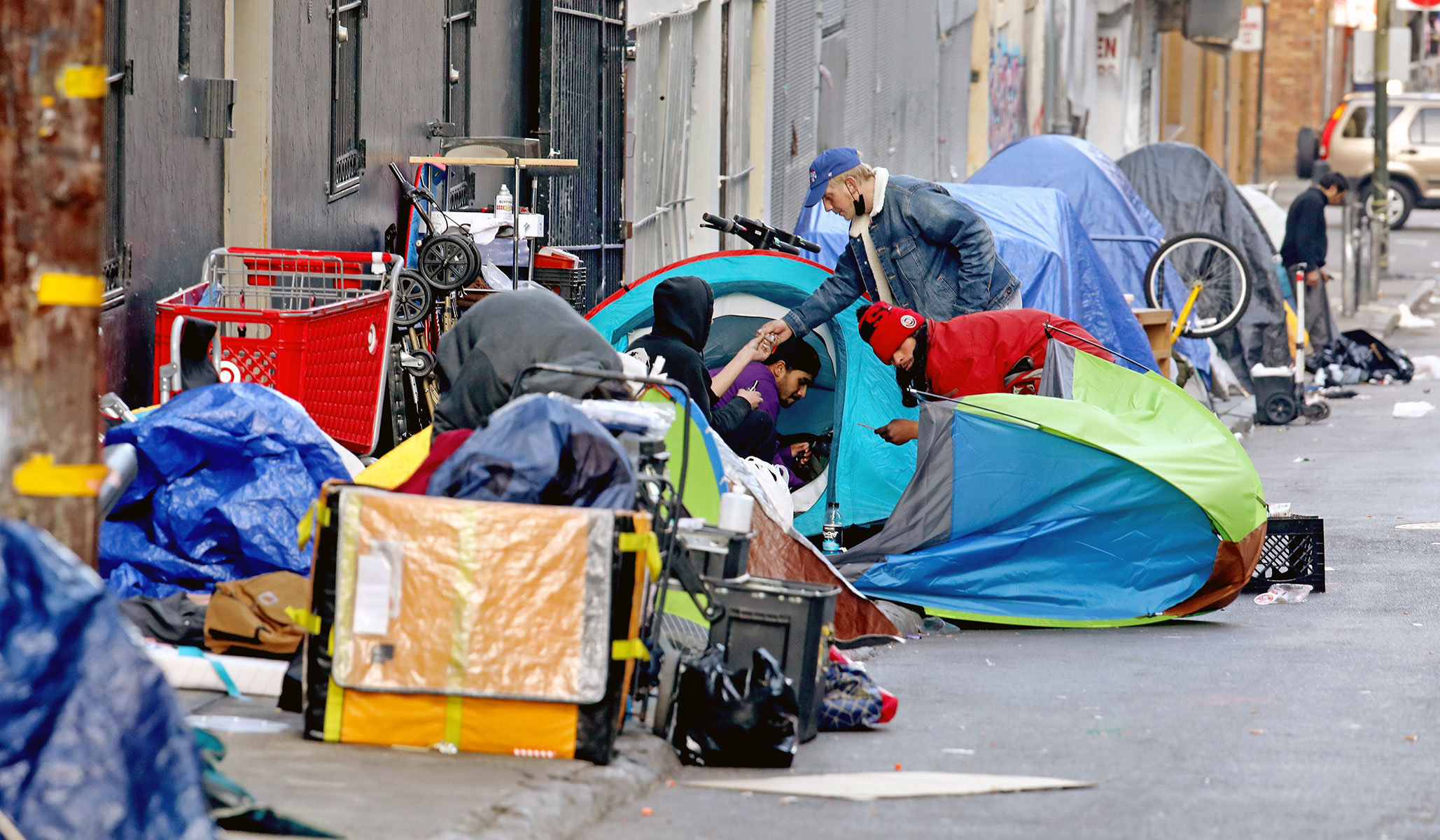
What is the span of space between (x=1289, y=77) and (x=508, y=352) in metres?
45.7

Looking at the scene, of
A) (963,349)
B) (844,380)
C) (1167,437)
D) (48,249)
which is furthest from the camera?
(844,380)

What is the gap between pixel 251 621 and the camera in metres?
5.40

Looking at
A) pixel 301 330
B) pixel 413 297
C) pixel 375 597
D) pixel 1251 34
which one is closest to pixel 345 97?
pixel 413 297

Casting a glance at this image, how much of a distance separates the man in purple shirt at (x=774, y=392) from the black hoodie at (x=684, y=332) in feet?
1.68

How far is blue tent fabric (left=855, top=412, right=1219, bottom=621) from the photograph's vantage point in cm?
744

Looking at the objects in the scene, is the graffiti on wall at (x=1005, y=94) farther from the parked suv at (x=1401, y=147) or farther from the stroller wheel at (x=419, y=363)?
the stroller wheel at (x=419, y=363)

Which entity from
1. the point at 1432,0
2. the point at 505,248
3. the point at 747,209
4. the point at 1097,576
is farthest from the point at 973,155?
the point at 1097,576

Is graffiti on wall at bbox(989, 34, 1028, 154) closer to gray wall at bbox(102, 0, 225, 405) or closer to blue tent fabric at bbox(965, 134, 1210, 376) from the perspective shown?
blue tent fabric at bbox(965, 134, 1210, 376)

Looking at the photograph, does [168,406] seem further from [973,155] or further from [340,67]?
[973,155]

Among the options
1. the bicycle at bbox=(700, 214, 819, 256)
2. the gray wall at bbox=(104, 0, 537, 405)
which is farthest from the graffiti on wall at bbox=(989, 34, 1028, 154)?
the bicycle at bbox=(700, 214, 819, 256)

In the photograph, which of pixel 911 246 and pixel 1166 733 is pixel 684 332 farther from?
pixel 1166 733

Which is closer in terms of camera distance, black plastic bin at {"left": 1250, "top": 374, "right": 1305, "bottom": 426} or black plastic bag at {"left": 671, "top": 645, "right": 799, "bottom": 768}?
black plastic bag at {"left": 671, "top": 645, "right": 799, "bottom": 768}

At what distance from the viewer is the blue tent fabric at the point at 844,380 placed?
909cm

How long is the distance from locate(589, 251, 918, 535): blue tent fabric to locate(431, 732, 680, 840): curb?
408cm
